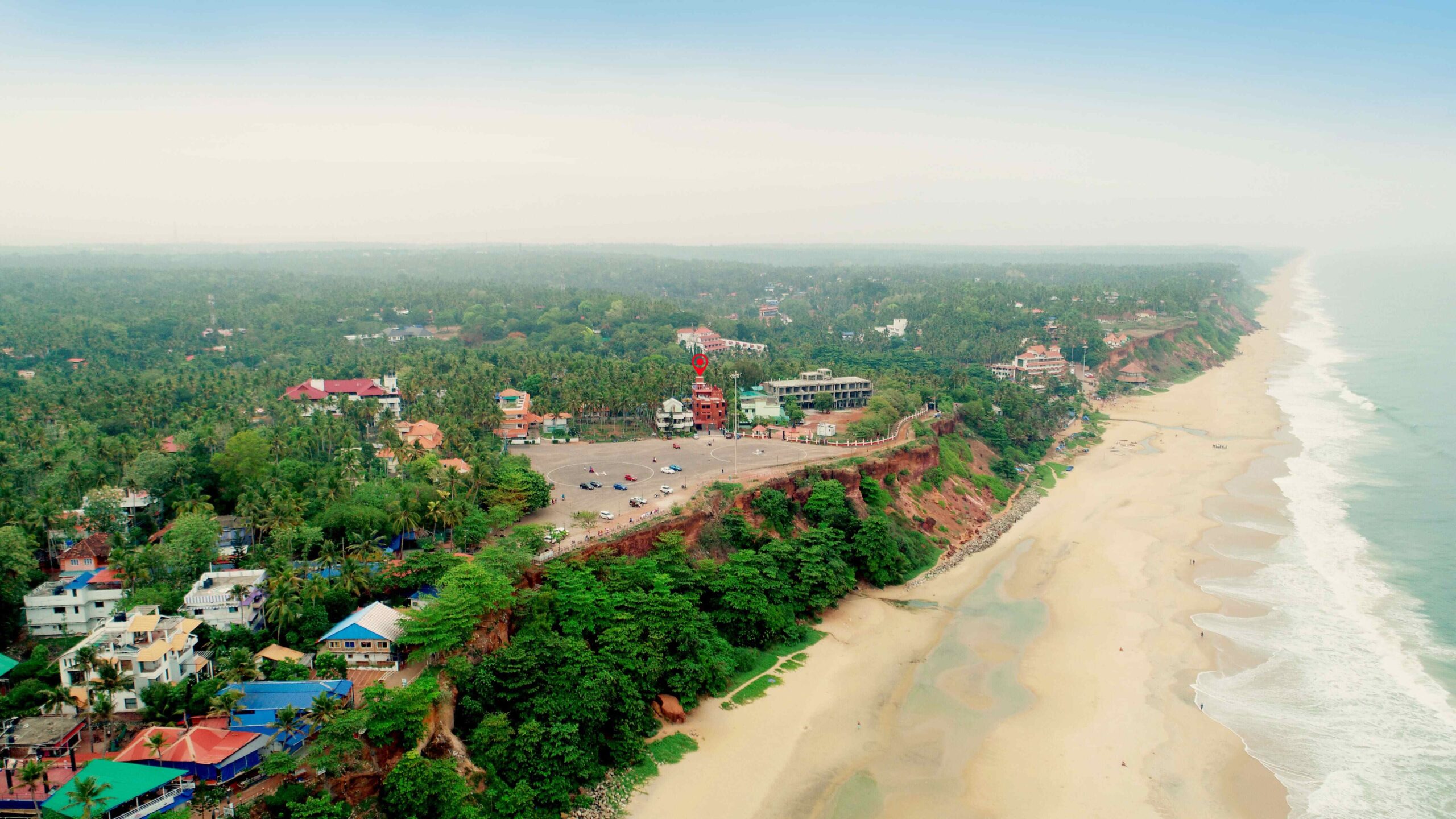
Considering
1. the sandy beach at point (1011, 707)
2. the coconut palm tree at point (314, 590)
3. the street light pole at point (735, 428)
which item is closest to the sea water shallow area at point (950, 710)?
the sandy beach at point (1011, 707)

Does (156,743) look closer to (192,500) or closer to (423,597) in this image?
(423,597)

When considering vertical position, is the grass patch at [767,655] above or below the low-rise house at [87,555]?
below

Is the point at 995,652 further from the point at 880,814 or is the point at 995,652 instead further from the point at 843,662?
the point at 880,814

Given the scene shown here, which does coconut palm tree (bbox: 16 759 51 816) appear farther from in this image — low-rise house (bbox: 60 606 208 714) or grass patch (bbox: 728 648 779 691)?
grass patch (bbox: 728 648 779 691)

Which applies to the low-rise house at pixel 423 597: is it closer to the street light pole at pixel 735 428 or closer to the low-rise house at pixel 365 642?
the low-rise house at pixel 365 642

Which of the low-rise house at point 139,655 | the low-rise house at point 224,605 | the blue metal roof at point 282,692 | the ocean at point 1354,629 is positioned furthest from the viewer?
the low-rise house at point 224,605

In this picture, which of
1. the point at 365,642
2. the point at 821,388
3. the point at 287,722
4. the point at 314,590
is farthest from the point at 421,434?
the point at 287,722

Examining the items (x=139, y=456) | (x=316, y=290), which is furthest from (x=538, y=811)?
(x=316, y=290)
